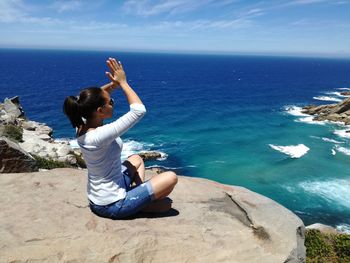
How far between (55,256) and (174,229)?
241 centimetres

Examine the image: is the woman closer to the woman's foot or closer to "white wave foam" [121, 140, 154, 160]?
the woman's foot

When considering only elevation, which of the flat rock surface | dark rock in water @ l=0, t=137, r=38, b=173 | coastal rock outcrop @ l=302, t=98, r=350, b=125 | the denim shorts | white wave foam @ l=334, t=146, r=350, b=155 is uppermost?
the denim shorts

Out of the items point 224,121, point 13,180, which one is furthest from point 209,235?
point 224,121

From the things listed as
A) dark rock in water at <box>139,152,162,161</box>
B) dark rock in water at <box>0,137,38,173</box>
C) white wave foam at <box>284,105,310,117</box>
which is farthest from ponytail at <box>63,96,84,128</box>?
white wave foam at <box>284,105,310,117</box>

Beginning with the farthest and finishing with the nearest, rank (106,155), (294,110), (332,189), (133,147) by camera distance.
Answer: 1. (294,110)
2. (133,147)
3. (332,189)
4. (106,155)

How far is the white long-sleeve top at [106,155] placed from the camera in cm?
636

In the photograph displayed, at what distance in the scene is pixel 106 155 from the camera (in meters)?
6.77

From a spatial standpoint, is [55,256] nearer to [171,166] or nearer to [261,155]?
[171,166]

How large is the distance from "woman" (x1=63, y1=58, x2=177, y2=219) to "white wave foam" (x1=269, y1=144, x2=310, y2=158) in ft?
141

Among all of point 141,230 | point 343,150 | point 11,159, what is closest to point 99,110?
point 141,230

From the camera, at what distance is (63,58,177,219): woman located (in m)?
6.39

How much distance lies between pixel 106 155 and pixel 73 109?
105 centimetres

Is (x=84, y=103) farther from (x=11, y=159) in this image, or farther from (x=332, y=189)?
(x=332, y=189)

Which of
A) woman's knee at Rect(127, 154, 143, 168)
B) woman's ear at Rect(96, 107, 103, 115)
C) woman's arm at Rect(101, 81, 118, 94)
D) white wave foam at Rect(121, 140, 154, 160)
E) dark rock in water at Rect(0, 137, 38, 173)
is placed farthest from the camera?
white wave foam at Rect(121, 140, 154, 160)
